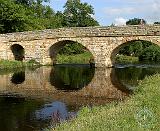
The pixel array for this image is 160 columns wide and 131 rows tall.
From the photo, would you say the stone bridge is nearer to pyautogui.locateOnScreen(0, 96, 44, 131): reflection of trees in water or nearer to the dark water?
the dark water

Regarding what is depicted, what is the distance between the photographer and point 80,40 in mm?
46312

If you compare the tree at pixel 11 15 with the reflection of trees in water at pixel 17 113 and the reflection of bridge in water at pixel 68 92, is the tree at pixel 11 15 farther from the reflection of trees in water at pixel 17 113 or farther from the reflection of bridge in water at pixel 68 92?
the reflection of trees in water at pixel 17 113

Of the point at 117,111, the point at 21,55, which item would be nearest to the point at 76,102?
the point at 117,111

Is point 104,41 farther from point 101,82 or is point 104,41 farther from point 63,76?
point 101,82

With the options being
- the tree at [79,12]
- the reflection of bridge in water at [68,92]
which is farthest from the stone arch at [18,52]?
the tree at [79,12]

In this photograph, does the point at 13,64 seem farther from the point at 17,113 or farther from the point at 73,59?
the point at 17,113

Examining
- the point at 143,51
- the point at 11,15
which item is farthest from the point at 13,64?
the point at 143,51

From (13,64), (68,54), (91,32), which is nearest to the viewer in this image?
(91,32)

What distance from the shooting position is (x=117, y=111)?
51.4 feet

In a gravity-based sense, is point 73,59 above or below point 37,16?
below

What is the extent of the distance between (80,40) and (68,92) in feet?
62.4

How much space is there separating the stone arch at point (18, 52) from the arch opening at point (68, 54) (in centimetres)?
433

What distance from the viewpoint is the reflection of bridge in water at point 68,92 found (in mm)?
24359

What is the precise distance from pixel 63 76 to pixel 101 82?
6291 mm
